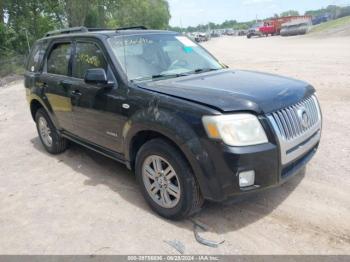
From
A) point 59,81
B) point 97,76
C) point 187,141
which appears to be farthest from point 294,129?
point 59,81

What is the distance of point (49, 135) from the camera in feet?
20.6

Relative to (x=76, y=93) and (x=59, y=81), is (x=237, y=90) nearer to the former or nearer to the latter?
(x=76, y=93)

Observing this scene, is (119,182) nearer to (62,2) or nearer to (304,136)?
(304,136)

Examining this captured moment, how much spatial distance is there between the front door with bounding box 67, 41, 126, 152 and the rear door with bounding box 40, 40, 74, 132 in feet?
0.57

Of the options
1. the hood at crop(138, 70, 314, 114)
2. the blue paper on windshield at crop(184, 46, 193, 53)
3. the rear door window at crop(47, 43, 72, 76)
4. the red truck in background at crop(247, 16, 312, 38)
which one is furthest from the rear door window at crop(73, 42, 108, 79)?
the red truck in background at crop(247, 16, 312, 38)

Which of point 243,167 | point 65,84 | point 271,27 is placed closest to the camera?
point 243,167

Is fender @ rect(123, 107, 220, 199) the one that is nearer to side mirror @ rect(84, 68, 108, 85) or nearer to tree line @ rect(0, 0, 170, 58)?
side mirror @ rect(84, 68, 108, 85)

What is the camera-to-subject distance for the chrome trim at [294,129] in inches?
133

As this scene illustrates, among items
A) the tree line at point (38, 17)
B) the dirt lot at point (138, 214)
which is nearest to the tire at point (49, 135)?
the dirt lot at point (138, 214)

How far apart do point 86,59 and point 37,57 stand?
178 centimetres

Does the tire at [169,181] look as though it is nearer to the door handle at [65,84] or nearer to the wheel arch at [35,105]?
the door handle at [65,84]

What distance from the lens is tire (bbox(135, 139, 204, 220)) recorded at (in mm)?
3506

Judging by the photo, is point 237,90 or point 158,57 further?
point 158,57

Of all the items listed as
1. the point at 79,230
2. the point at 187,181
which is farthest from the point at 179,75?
the point at 79,230
